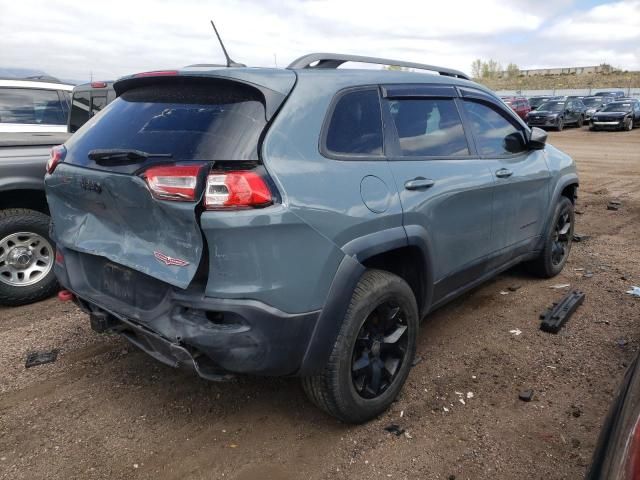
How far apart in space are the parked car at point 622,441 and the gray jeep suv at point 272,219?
3.88 ft

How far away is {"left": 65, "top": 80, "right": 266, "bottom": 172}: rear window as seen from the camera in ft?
7.48

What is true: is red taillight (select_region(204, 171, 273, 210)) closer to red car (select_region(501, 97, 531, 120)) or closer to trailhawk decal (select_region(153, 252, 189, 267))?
trailhawk decal (select_region(153, 252, 189, 267))

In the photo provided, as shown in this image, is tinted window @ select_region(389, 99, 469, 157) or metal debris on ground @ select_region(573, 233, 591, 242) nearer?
tinted window @ select_region(389, 99, 469, 157)

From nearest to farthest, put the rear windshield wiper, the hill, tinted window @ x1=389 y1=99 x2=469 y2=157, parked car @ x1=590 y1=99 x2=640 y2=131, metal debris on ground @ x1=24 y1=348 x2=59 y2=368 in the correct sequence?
1. the rear windshield wiper
2. tinted window @ x1=389 y1=99 x2=469 y2=157
3. metal debris on ground @ x1=24 y1=348 x2=59 y2=368
4. parked car @ x1=590 y1=99 x2=640 y2=131
5. the hill

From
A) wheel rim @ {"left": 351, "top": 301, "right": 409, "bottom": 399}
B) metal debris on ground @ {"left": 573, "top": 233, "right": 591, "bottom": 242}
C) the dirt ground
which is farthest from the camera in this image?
metal debris on ground @ {"left": 573, "top": 233, "right": 591, "bottom": 242}

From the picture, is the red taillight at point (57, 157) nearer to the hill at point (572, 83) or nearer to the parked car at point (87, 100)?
the parked car at point (87, 100)

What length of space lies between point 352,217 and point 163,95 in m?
1.16

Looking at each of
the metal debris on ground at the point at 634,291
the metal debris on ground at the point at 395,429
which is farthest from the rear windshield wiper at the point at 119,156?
the metal debris on ground at the point at 634,291

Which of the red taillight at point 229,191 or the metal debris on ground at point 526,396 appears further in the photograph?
the metal debris on ground at point 526,396

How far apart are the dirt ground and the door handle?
1238 millimetres

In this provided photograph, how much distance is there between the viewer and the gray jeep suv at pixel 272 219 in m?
2.22

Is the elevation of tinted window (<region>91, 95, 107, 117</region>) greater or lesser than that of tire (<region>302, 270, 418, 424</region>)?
greater

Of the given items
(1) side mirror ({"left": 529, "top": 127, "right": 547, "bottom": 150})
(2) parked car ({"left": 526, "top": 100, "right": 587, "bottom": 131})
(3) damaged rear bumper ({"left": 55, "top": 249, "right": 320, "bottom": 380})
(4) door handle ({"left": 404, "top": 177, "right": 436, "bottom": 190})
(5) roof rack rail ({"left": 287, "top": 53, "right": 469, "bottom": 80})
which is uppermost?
(5) roof rack rail ({"left": 287, "top": 53, "right": 469, "bottom": 80})

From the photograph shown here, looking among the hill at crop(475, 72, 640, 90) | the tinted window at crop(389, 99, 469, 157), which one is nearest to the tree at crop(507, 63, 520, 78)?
the hill at crop(475, 72, 640, 90)
